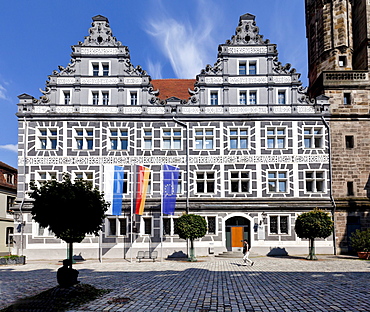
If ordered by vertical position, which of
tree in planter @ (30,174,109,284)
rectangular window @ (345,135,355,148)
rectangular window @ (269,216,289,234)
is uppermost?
rectangular window @ (345,135,355,148)

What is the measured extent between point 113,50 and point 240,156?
13076 millimetres

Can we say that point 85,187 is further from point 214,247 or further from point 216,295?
point 214,247

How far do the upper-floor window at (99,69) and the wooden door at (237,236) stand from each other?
15.7 metres

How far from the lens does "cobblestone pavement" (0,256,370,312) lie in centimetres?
1048

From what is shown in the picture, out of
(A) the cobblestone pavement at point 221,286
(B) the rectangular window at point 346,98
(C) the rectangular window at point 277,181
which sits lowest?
(A) the cobblestone pavement at point 221,286

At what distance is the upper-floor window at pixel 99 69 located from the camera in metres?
28.2

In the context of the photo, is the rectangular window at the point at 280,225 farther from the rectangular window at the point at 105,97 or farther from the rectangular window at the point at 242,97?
the rectangular window at the point at 105,97

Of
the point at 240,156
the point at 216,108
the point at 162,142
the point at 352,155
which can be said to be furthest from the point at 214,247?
the point at 352,155

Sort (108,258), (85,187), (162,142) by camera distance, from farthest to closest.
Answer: (162,142), (108,258), (85,187)

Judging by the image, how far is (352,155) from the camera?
27.4 m

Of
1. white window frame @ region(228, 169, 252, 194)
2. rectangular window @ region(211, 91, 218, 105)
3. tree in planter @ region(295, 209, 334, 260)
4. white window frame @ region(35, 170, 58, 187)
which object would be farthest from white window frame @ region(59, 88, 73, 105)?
tree in planter @ region(295, 209, 334, 260)

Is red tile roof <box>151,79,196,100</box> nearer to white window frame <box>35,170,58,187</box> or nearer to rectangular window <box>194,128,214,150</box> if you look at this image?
rectangular window <box>194,128,214,150</box>

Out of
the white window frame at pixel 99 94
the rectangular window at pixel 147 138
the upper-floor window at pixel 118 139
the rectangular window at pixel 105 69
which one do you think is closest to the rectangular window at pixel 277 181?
the rectangular window at pixel 147 138

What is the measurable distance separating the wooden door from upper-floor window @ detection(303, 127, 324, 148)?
324 inches
